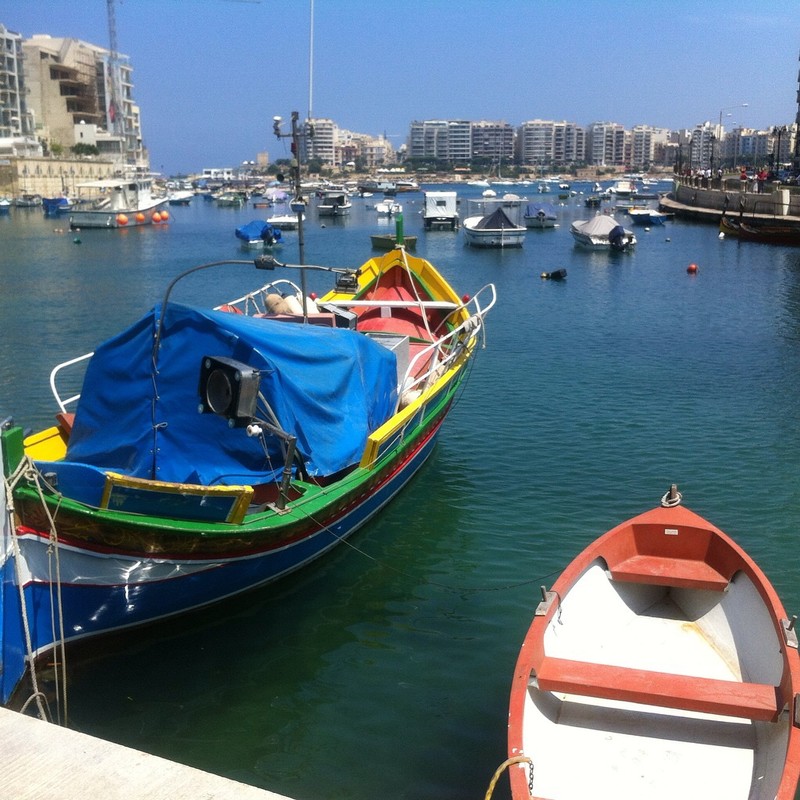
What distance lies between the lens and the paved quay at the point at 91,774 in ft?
18.7

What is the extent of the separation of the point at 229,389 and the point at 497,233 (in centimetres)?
5193

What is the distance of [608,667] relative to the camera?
7414 millimetres

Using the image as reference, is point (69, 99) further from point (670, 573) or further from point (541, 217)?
point (670, 573)

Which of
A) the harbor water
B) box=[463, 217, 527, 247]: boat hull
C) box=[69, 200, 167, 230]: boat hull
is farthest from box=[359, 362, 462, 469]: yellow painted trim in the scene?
box=[69, 200, 167, 230]: boat hull

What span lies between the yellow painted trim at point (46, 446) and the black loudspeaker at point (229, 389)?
9.88 feet

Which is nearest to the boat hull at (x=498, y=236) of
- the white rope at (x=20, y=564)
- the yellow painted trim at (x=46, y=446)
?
the yellow painted trim at (x=46, y=446)

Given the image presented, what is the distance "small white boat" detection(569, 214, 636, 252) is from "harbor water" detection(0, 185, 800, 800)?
24019mm

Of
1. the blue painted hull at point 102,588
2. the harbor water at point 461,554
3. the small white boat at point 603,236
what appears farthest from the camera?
the small white boat at point 603,236

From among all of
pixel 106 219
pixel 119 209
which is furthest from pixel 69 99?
pixel 106 219

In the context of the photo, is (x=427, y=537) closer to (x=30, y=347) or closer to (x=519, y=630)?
(x=519, y=630)

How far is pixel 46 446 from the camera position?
11.4 meters

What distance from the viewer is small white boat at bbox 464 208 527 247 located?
5919 centimetres

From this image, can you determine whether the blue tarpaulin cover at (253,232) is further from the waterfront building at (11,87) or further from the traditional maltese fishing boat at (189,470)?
the waterfront building at (11,87)

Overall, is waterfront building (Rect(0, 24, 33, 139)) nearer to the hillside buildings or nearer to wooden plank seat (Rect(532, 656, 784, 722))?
the hillside buildings
